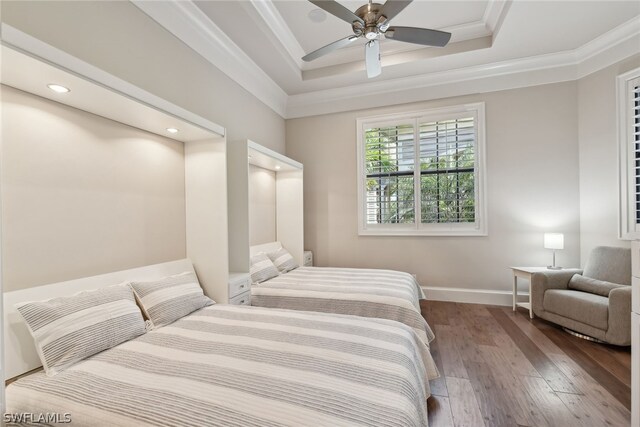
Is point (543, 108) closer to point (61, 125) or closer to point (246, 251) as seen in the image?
point (246, 251)

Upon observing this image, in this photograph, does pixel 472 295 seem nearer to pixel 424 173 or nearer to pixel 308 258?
pixel 424 173

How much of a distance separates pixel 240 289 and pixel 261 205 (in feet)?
5.01

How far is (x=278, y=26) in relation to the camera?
9.84 ft

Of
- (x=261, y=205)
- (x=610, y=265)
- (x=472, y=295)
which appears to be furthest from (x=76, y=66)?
(x=610, y=265)

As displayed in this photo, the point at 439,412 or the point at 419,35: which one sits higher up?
the point at 419,35

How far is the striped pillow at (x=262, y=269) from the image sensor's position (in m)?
3.03

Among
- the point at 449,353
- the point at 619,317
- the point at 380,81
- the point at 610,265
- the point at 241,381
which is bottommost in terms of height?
the point at 449,353

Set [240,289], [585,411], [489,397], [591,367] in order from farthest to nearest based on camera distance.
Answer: [240,289]
[591,367]
[489,397]
[585,411]

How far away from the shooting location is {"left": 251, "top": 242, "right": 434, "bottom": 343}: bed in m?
2.31

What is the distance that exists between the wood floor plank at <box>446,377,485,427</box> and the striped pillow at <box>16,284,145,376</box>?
2.09m

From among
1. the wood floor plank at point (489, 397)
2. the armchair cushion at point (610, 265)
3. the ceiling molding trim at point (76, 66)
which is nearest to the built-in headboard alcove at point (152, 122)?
the ceiling molding trim at point (76, 66)

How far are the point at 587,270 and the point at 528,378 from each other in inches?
74.1

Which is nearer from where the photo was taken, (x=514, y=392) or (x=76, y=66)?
(x=76, y=66)

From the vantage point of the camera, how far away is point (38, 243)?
158 cm
